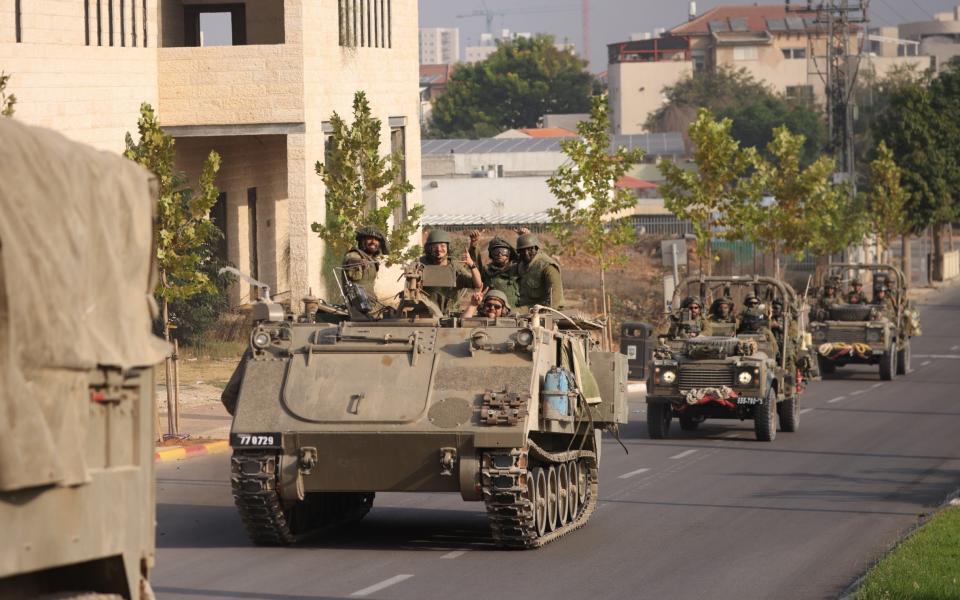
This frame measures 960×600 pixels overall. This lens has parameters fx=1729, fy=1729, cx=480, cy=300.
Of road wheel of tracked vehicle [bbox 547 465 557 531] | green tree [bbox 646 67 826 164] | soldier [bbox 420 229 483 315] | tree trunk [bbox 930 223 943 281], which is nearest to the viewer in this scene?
road wheel of tracked vehicle [bbox 547 465 557 531]

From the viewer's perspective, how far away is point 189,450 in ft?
73.0

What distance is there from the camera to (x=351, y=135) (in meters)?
29.5

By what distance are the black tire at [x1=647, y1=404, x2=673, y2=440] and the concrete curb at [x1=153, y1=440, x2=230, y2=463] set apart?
19.5 feet

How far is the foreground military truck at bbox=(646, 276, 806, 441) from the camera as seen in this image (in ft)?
76.9

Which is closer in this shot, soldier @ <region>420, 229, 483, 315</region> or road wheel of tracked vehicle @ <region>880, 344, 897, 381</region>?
soldier @ <region>420, 229, 483, 315</region>

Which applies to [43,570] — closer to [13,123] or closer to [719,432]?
[13,123]

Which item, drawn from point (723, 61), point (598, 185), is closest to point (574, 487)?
point (598, 185)

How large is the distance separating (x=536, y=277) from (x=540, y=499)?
278 cm

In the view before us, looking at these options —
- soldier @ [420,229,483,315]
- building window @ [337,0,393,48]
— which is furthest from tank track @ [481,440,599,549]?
building window @ [337,0,393,48]

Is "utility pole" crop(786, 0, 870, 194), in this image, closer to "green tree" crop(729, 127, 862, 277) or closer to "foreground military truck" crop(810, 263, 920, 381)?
"green tree" crop(729, 127, 862, 277)

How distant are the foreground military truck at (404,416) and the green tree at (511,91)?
113 meters

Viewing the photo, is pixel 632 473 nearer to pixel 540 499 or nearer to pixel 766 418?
pixel 766 418

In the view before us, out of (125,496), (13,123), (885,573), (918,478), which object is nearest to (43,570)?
(125,496)

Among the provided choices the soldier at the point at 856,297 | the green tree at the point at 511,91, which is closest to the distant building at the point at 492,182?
the soldier at the point at 856,297
